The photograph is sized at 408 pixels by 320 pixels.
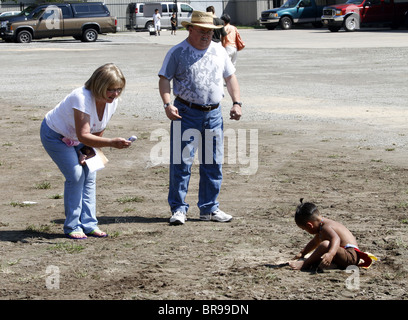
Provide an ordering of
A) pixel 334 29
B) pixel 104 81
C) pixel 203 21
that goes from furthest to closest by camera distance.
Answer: pixel 334 29
pixel 203 21
pixel 104 81

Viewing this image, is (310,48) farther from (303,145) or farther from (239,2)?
Answer: (239,2)

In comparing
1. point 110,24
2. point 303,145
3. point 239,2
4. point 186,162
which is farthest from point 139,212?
point 239,2

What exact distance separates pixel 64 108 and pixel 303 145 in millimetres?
5284

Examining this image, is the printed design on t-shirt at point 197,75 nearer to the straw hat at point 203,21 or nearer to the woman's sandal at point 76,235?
the straw hat at point 203,21

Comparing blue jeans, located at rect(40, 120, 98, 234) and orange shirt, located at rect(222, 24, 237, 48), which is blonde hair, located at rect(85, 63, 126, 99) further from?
orange shirt, located at rect(222, 24, 237, 48)

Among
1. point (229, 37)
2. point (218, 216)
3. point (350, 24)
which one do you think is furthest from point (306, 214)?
point (350, 24)

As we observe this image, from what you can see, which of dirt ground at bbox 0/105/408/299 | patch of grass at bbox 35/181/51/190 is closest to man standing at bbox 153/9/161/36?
dirt ground at bbox 0/105/408/299

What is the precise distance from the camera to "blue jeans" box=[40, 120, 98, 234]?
616 cm

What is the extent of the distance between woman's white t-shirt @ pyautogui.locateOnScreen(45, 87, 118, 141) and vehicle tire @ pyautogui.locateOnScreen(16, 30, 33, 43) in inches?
1252

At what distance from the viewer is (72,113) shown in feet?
19.7

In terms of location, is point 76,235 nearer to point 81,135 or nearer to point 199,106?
point 81,135

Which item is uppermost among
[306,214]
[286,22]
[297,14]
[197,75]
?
[197,75]

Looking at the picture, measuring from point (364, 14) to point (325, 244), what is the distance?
36.2 m

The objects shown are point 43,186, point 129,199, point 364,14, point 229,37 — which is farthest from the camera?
point 364,14
